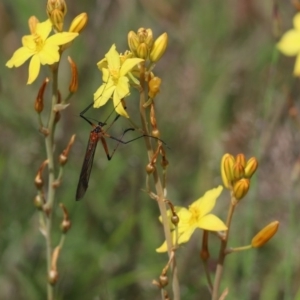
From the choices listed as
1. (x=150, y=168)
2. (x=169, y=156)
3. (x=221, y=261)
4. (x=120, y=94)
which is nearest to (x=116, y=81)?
(x=120, y=94)

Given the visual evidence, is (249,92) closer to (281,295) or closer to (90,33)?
(90,33)

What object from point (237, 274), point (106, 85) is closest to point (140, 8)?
point (237, 274)

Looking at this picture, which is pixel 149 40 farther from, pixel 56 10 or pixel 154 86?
pixel 56 10

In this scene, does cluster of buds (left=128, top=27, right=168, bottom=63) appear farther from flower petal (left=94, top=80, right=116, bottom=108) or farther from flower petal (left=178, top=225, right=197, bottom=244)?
flower petal (left=178, top=225, right=197, bottom=244)

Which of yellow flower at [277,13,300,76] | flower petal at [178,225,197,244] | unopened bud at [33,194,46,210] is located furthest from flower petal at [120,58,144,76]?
yellow flower at [277,13,300,76]

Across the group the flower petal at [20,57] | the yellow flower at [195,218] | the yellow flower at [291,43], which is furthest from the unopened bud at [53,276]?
the yellow flower at [291,43]
